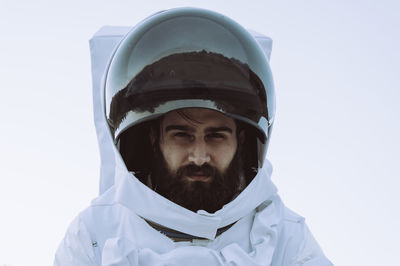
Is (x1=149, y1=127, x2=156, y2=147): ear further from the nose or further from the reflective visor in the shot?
the nose

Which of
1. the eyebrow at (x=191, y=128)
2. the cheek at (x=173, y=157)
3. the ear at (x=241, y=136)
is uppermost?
the eyebrow at (x=191, y=128)

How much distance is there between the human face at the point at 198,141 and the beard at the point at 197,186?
13mm

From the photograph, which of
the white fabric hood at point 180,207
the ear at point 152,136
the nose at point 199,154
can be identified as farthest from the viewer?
the ear at point 152,136

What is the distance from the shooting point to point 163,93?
2.67 meters

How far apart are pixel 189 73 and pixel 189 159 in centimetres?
34

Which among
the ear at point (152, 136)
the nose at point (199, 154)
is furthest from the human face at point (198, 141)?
the ear at point (152, 136)

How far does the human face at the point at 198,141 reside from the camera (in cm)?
268

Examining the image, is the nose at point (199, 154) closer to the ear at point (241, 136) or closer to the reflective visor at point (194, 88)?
the reflective visor at point (194, 88)

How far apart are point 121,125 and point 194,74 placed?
1.23 ft

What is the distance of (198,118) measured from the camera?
2713mm

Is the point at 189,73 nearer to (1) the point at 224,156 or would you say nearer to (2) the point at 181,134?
(2) the point at 181,134

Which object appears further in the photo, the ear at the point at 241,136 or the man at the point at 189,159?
the ear at the point at 241,136

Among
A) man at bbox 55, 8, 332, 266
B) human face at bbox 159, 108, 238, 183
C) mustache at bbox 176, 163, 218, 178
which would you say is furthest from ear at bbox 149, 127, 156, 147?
mustache at bbox 176, 163, 218, 178

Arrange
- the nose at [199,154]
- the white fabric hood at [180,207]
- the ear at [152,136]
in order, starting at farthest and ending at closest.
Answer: the ear at [152,136]
the nose at [199,154]
the white fabric hood at [180,207]
